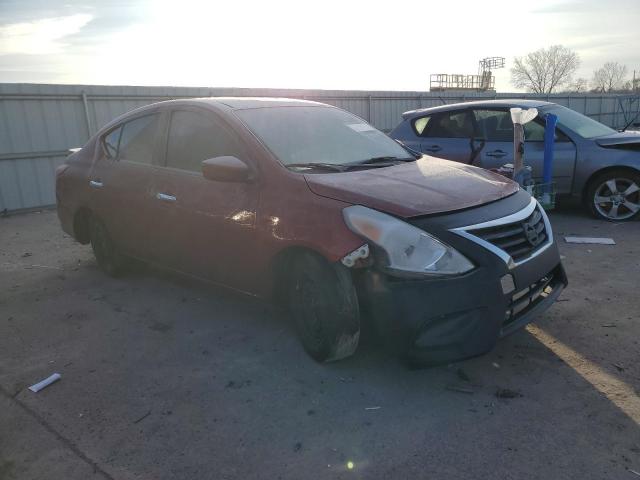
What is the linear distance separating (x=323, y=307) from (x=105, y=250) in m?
3.00

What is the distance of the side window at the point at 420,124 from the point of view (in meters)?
7.67

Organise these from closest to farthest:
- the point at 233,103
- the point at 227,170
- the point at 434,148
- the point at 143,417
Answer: the point at 143,417, the point at 227,170, the point at 233,103, the point at 434,148

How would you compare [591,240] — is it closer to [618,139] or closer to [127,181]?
[618,139]

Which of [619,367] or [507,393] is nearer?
[507,393]

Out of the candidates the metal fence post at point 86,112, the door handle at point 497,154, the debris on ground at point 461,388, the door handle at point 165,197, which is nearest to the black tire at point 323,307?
the debris on ground at point 461,388

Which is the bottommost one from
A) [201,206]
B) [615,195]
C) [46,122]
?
[615,195]

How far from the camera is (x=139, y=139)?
181 inches

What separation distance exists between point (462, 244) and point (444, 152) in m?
4.92

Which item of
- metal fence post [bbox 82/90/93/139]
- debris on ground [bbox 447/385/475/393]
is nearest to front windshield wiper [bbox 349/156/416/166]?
debris on ground [bbox 447/385/475/393]

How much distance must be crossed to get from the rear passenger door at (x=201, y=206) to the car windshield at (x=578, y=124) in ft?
16.6

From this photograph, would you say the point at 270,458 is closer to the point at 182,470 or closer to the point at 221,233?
the point at 182,470

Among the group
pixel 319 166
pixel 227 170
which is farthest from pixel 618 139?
pixel 227 170

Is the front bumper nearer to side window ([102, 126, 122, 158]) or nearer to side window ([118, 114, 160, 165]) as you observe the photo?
side window ([118, 114, 160, 165])

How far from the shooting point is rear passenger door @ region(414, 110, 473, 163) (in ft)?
23.8
